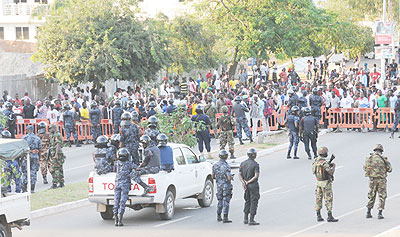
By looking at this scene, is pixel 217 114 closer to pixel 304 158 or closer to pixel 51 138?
pixel 304 158

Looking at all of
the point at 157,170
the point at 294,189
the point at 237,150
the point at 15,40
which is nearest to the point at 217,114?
the point at 237,150

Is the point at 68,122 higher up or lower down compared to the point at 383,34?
lower down

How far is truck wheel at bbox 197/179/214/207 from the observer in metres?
17.8

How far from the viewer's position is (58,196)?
1912 centimetres

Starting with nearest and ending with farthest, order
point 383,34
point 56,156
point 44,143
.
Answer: point 56,156, point 44,143, point 383,34

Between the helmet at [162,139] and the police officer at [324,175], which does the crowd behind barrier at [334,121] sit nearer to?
the helmet at [162,139]

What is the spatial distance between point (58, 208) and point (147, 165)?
3309 mm

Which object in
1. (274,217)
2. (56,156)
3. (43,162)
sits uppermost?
(56,156)

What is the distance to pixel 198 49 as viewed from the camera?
145 feet

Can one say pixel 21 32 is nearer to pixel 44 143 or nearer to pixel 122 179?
pixel 44 143

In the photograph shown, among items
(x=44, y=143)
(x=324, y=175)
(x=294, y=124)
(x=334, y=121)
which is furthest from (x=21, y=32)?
(x=324, y=175)

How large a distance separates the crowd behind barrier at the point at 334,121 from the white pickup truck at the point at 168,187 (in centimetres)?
1256

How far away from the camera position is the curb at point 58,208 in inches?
687

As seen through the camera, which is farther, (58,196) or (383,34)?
(383,34)
